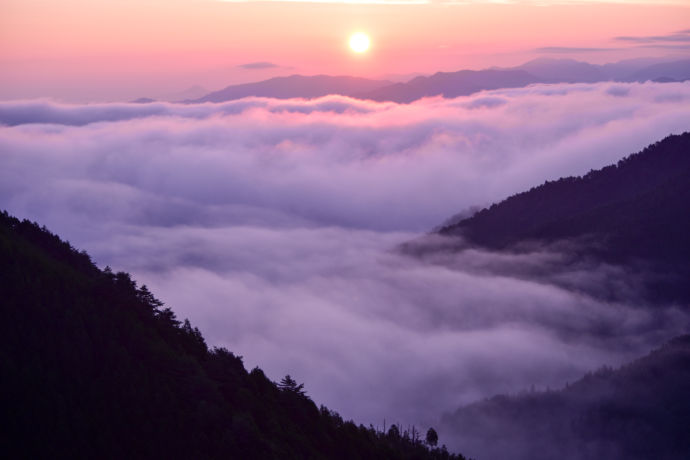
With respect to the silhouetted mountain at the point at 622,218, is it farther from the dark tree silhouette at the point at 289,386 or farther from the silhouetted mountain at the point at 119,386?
the silhouetted mountain at the point at 119,386

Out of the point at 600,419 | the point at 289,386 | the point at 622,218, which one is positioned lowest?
the point at 289,386

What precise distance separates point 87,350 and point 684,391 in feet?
280

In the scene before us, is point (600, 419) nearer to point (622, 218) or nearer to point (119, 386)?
point (119, 386)

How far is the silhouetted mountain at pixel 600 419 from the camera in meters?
85.8

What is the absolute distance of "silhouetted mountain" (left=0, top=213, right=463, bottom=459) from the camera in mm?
31750

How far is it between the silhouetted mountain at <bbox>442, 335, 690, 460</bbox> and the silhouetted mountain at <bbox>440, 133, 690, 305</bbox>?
42902mm

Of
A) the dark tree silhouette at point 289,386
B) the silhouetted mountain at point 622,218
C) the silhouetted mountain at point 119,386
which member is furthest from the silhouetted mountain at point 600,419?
the silhouetted mountain at point 119,386

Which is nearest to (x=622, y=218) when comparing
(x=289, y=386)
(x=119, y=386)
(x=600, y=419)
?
(x=600, y=419)

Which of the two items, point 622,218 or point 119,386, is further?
point 622,218

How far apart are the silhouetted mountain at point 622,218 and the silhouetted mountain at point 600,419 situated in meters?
42.9

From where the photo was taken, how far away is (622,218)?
155m

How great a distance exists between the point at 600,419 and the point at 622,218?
78.2 m

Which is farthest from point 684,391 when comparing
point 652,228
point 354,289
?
point 354,289

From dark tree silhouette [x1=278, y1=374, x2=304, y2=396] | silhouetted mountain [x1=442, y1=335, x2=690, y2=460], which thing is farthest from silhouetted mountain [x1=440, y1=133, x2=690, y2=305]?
dark tree silhouette [x1=278, y1=374, x2=304, y2=396]
